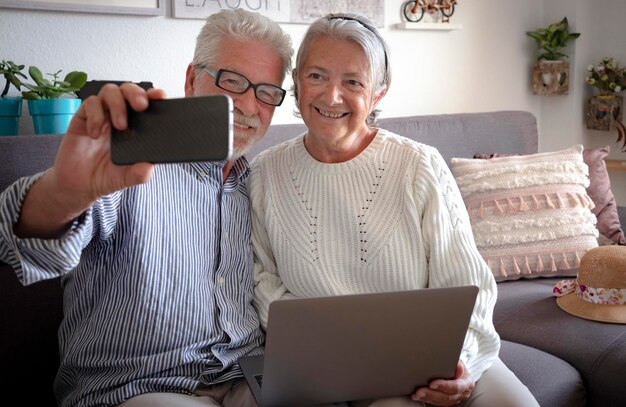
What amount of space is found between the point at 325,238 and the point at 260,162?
0.27 m

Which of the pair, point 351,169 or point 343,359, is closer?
point 343,359

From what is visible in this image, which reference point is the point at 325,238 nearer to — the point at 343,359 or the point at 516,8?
the point at 343,359

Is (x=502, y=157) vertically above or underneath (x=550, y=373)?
above

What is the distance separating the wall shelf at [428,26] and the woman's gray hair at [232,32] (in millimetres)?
1624

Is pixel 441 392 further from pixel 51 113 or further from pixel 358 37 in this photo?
pixel 51 113

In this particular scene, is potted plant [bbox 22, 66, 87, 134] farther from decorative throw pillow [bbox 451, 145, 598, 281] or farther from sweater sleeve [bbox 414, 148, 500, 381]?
decorative throw pillow [bbox 451, 145, 598, 281]

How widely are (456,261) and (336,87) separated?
47cm

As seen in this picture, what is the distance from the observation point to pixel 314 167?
1.67 m

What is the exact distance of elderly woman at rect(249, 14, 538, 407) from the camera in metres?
1.57

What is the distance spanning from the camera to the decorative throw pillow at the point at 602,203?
8.54 ft

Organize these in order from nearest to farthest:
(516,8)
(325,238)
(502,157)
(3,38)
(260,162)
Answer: (325,238)
(260,162)
(3,38)
(502,157)
(516,8)

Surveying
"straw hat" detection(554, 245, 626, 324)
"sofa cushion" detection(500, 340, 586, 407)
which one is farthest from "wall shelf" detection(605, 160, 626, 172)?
"sofa cushion" detection(500, 340, 586, 407)

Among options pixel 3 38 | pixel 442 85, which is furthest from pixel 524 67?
pixel 3 38

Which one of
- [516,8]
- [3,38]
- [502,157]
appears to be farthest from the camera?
[516,8]
